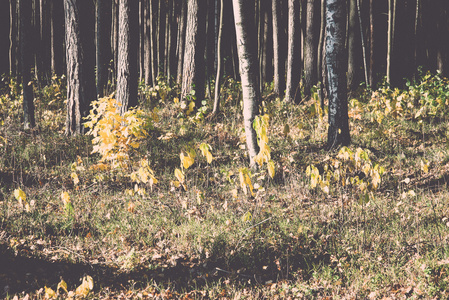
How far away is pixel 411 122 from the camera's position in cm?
766

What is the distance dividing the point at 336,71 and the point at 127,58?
4167 mm

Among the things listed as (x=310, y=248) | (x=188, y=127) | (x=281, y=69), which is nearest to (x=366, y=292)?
(x=310, y=248)

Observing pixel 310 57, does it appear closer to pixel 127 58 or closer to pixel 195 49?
pixel 195 49

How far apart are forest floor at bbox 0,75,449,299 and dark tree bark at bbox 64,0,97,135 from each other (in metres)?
1.02

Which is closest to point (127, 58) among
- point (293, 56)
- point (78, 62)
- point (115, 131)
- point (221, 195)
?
point (78, 62)

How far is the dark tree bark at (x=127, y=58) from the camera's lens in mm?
7641

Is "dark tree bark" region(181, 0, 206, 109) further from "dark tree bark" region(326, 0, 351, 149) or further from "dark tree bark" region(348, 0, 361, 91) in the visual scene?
"dark tree bark" region(348, 0, 361, 91)

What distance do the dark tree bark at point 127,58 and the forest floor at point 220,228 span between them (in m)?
1.63

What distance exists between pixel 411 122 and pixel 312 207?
14.0 ft

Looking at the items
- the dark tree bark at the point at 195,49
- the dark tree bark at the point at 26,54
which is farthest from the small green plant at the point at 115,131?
the dark tree bark at the point at 195,49

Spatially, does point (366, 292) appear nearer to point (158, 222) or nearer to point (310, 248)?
point (310, 248)

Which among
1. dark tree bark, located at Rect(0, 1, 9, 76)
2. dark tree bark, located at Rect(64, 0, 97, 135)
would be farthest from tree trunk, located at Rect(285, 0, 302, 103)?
dark tree bark, located at Rect(0, 1, 9, 76)

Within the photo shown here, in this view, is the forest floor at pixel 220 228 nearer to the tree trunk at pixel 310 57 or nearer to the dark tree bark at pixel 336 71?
the dark tree bark at pixel 336 71

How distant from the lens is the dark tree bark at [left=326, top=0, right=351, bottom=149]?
20.0 ft
